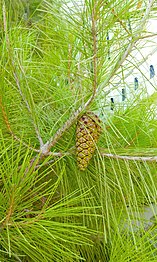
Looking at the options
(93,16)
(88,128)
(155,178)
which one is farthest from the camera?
(155,178)

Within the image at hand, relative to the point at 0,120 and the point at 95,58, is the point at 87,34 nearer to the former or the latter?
the point at 95,58

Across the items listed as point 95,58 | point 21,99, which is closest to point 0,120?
point 21,99

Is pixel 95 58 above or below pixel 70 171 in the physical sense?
above

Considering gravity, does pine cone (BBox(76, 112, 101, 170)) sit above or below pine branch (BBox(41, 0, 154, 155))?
below

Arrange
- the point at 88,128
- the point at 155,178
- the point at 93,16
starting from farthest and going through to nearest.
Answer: the point at 155,178, the point at 88,128, the point at 93,16

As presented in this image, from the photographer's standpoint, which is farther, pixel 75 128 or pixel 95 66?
pixel 75 128

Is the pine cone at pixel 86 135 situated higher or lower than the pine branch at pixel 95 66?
lower

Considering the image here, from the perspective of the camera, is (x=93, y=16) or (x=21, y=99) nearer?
(x=93, y=16)

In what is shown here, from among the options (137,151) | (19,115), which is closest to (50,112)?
(19,115)
